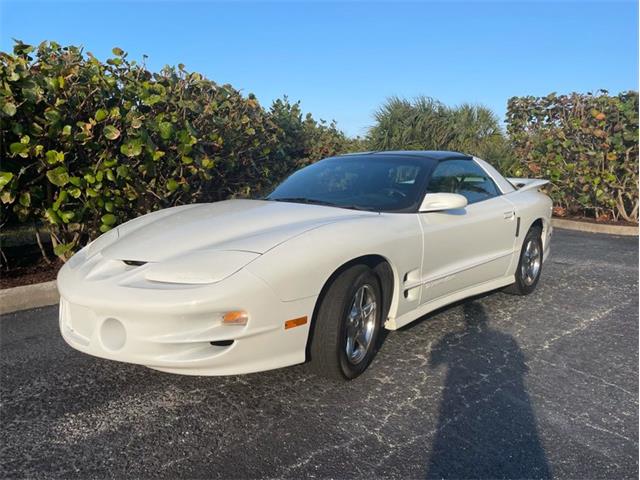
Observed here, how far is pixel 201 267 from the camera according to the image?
2.57 meters

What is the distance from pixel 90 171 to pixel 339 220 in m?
2.95

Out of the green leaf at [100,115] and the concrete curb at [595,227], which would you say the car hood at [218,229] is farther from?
the concrete curb at [595,227]

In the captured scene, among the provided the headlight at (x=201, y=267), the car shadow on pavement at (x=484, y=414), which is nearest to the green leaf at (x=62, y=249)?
the headlight at (x=201, y=267)

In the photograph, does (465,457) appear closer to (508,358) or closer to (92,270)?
(508,358)

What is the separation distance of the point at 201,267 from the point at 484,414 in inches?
63.3

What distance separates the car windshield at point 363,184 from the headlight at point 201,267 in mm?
1133

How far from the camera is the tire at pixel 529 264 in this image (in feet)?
15.8

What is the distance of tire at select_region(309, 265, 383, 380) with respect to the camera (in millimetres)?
2803

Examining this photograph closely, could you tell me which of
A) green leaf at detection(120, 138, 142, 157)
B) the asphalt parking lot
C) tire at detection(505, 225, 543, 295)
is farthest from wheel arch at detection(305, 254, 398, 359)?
green leaf at detection(120, 138, 142, 157)

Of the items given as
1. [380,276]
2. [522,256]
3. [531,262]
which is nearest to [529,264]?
[531,262]

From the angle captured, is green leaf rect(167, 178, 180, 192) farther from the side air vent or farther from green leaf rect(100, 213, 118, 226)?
the side air vent

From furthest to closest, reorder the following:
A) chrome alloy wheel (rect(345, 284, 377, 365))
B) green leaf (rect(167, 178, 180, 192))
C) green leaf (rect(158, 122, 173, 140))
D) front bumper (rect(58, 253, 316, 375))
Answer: green leaf (rect(167, 178, 180, 192)) → green leaf (rect(158, 122, 173, 140)) → chrome alloy wheel (rect(345, 284, 377, 365)) → front bumper (rect(58, 253, 316, 375))

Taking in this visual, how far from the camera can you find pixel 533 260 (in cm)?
506

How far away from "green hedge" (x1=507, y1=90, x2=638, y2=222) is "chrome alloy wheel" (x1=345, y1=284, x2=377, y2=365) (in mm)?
7821
